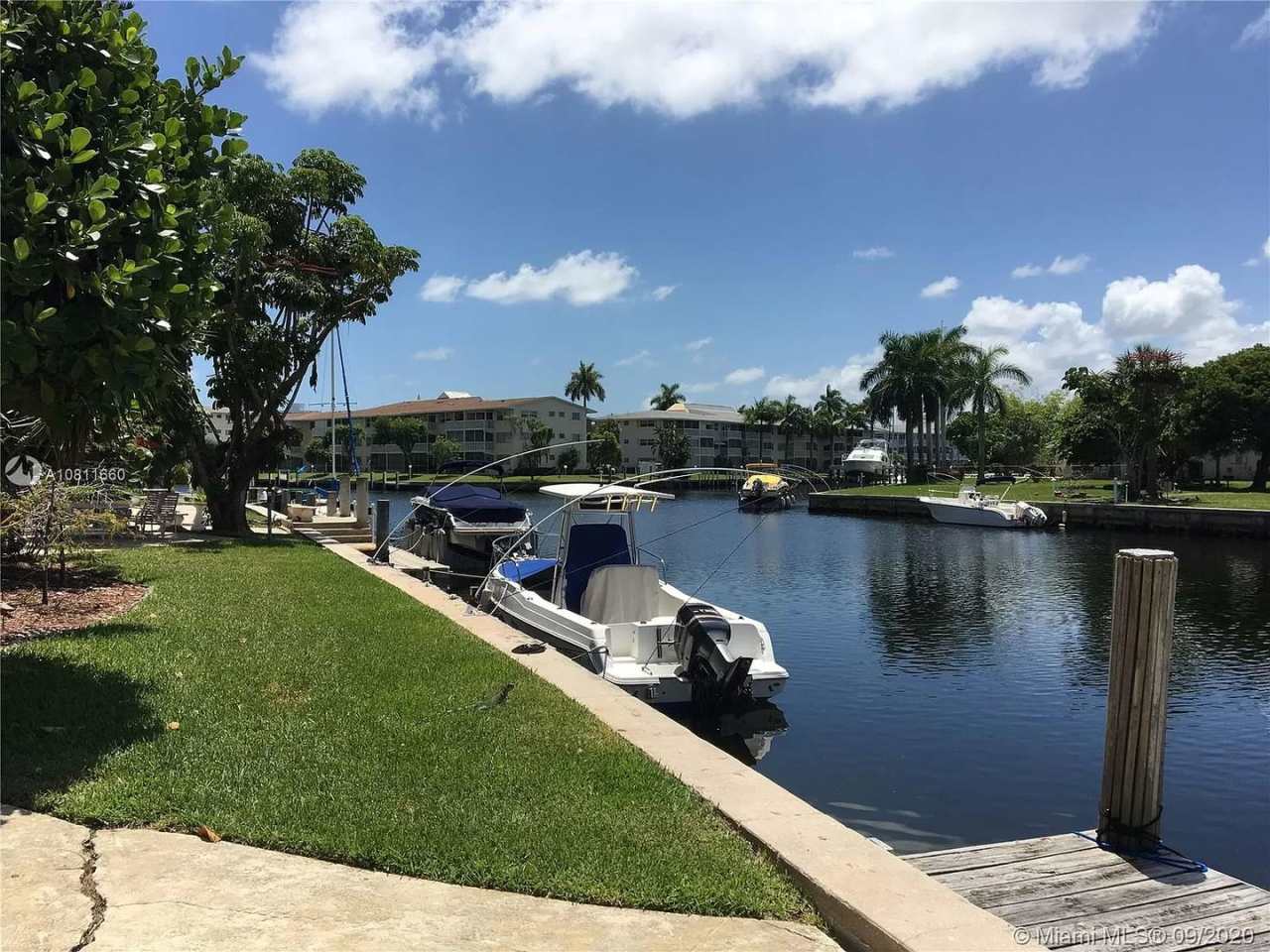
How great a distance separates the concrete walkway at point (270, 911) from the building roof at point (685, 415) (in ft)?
353

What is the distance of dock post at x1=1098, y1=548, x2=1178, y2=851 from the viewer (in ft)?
20.8

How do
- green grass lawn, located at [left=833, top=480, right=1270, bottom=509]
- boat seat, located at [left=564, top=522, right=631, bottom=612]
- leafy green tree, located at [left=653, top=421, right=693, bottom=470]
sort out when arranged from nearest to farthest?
boat seat, located at [left=564, top=522, right=631, bottom=612]
green grass lawn, located at [left=833, top=480, right=1270, bottom=509]
leafy green tree, located at [left=653, top=421, right=693, bottom=470]

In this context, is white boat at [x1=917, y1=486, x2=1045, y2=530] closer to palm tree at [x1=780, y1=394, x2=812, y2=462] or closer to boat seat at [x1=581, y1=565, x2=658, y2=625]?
boat seat at [x1=581, y1=565, x2=658, y2=625]

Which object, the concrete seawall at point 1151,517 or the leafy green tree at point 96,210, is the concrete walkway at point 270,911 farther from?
the concrete seawall at point 1151,517

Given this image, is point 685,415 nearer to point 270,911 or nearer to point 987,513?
point 987,513

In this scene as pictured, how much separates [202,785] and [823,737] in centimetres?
778

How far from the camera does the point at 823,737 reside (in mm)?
11305

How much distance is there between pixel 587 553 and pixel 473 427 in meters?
92.7

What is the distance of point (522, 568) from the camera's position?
1748 cm

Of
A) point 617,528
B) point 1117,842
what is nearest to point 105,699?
point 1117,842

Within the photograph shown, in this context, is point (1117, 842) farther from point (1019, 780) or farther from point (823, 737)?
point (823, 737)

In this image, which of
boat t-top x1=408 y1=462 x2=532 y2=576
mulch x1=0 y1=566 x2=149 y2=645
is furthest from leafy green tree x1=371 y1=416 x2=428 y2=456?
mulch x1=0 y1=566 x2=149 y2=645

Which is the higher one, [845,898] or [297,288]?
[297,288]

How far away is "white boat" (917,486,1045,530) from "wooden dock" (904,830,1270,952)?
137 ft
